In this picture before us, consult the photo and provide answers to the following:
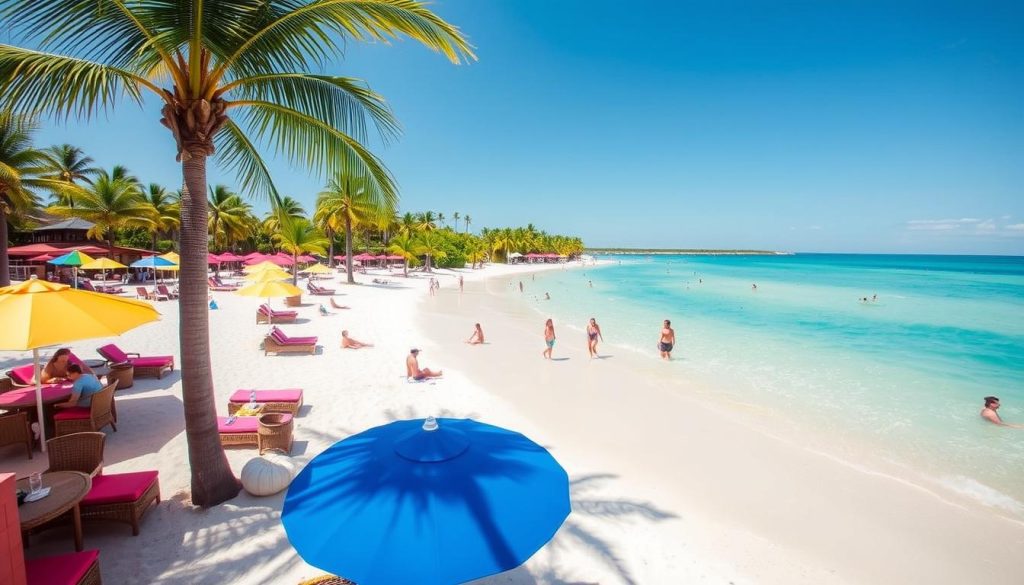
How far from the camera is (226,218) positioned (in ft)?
131

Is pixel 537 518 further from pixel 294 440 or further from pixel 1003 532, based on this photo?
pixel 1003 532

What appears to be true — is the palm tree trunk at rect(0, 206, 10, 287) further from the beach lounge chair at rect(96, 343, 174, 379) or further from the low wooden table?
the low wooden table

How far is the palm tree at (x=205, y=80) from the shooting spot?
3.38m

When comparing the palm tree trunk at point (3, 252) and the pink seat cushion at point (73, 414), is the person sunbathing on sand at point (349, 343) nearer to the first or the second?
the pink seat cushion at point (73, 414)

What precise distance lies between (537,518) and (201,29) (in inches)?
192

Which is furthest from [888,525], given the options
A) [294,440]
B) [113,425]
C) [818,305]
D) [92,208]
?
[92,208]

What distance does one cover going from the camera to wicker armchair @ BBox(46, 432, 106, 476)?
443 cm

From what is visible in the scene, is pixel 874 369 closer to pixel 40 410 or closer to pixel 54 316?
pixel 54 316

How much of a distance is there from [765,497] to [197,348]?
24.3ft

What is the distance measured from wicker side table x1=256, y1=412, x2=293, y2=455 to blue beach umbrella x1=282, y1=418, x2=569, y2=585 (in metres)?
3.73

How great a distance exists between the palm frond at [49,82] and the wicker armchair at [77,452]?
3248 mm

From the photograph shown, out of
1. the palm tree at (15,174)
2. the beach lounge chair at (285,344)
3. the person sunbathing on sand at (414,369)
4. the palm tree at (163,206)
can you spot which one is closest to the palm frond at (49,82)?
the person sunbathing on sand at (414,369)

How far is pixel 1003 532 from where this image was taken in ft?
18.0

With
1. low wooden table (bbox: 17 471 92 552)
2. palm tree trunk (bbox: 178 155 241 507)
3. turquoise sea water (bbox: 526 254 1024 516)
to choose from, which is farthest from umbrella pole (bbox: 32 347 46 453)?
turquoise sea water (bbox: 526 254 1024 516)
